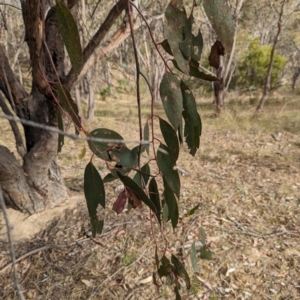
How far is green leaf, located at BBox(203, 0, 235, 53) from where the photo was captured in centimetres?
38

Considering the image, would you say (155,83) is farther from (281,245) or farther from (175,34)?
(175,34)

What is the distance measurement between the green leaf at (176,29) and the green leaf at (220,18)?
5 cm

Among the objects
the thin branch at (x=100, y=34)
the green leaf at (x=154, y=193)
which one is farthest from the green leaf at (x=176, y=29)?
the thin branch at (x=100, y=34)

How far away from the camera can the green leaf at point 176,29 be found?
0.41m

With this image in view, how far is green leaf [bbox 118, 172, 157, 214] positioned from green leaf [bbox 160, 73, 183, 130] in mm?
110

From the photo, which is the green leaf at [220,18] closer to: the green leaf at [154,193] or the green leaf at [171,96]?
the green leaf at [171,96]

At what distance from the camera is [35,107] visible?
4.70 ft

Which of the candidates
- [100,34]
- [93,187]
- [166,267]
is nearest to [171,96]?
Answer: [93,187]

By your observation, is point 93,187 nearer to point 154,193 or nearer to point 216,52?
point 154,193

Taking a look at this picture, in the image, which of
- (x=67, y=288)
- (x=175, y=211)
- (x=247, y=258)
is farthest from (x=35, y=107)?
(x=247, y=258)

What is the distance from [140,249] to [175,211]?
870 millimetres

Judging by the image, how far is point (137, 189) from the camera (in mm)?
463

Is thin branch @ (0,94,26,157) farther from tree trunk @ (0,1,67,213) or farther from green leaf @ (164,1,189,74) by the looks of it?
green leaf @ (164,1,189,74)

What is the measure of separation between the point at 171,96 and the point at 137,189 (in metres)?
0.16
